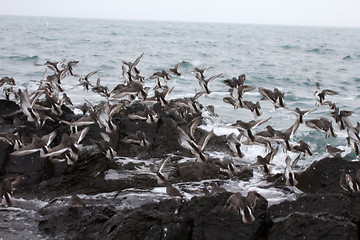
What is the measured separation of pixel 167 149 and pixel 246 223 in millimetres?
4538

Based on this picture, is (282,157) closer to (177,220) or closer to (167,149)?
(167,149)

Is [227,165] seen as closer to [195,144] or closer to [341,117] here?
[195,144]

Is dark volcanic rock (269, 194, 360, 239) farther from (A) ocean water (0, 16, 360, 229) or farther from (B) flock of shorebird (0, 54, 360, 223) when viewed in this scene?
(A) ocean water (0, 16, 360, 229)

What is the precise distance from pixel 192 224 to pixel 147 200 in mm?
1830

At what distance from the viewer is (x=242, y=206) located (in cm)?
448

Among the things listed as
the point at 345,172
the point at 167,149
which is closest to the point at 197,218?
the point at 345,172

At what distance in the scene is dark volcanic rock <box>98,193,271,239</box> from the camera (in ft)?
14.5

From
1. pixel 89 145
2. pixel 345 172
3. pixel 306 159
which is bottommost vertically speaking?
pixel 306 159

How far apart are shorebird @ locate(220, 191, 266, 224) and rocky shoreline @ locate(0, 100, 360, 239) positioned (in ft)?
0.24

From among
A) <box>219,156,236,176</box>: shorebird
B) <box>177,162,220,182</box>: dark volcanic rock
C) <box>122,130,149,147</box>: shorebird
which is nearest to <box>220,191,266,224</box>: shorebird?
<box>219,156,236,176</box>: shorebird

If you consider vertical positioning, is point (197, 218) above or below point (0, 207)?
above

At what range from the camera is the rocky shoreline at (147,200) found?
444cm

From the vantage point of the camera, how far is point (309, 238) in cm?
423

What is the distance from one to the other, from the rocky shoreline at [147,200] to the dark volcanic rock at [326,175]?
16mm
